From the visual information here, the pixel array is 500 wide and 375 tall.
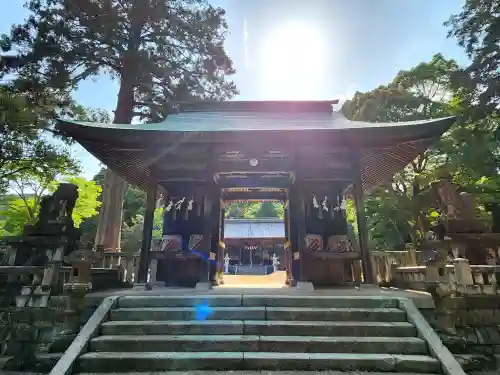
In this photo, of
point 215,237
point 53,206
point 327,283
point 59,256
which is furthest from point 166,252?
point 327,283

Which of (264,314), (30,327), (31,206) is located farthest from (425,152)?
(31,206)

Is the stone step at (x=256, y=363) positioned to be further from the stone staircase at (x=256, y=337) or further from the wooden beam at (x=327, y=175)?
the wooden beam at (x=327, y=175)

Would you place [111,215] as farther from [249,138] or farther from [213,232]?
[249,138]

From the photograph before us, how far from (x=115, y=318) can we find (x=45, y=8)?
1384 centimetres

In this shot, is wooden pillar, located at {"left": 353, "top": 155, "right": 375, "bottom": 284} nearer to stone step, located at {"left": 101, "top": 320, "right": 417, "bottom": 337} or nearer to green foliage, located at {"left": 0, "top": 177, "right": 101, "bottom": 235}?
stone step, located at {"left": 101, "top": 320, "right": 417, "bottom": 337}

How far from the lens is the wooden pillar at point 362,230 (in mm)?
7414

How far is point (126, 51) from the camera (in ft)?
42.0

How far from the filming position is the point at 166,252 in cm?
823

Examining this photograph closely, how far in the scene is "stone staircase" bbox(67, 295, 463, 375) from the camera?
418cm

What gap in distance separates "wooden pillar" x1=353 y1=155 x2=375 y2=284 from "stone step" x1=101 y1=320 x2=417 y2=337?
8.50ft

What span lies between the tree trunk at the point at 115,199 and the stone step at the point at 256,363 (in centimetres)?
783

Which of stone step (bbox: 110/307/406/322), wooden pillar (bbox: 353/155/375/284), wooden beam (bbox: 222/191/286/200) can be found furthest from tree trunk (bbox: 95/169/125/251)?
wooden pillar (bbox: 353/155/375/284)

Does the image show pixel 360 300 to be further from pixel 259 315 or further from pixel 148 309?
pixel 148 309

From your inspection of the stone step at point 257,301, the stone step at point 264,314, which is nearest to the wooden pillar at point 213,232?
the stone step at point 257,301
